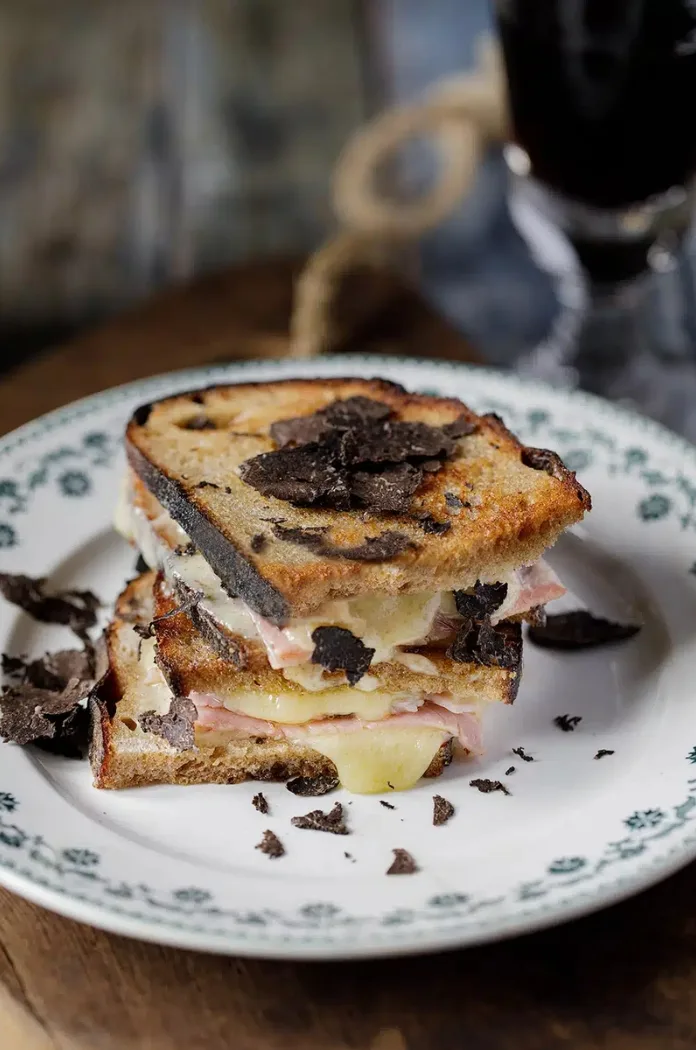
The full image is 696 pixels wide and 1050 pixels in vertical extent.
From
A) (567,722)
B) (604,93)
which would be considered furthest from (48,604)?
(604,93)

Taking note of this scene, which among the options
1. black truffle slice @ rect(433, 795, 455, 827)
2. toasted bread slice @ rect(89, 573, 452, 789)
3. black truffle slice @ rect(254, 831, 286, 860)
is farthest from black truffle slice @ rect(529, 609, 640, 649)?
black truffle slice @ rect(254, 831, 286, 860)

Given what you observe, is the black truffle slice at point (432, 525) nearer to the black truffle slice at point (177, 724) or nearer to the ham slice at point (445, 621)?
the ham slice at point (445, 621)

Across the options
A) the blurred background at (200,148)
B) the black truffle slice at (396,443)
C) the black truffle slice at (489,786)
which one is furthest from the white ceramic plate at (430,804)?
the blurred background at (200,148)

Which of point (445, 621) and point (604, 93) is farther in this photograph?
point (604, 93)

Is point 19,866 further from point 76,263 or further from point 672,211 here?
point 76,263

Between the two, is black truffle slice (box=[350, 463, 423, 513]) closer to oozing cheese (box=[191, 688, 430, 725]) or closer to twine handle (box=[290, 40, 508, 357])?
oozing cheese (box=[191, 688, 430, 725])

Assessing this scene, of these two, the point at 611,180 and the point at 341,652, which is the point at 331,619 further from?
the point at 611,180
